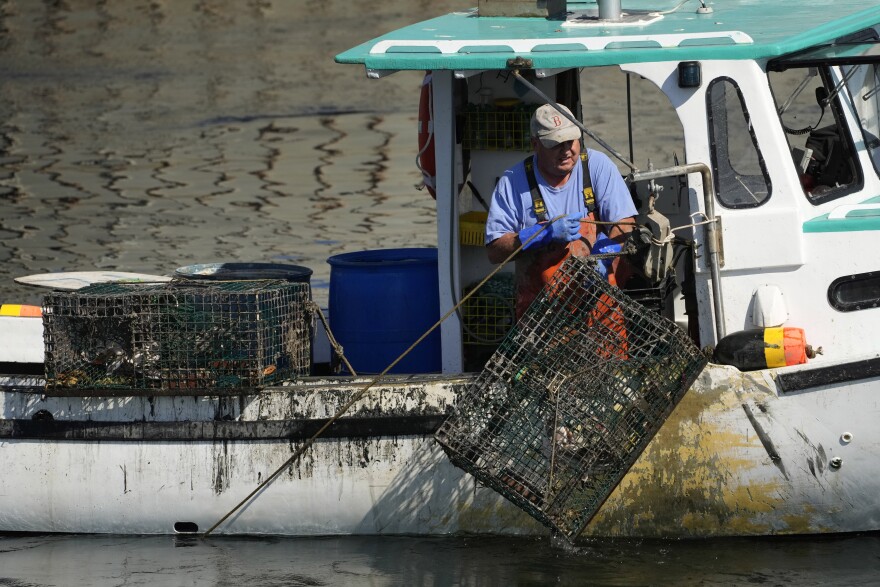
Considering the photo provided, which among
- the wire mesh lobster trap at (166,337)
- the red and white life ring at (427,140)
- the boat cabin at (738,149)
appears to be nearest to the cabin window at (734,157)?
the boat cabin at (738,149)

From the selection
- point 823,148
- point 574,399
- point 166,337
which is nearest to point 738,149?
point 823,148

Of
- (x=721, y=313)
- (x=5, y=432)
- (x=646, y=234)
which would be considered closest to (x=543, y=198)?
(x=646, y=234)

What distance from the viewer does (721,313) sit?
19.9 feet

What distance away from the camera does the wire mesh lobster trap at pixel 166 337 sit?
6.32m

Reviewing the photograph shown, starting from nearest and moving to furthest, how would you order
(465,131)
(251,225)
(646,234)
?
1. (646,234)
2. (465,131)
3. (251,225)

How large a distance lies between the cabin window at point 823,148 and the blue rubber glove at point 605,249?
0.89 metres

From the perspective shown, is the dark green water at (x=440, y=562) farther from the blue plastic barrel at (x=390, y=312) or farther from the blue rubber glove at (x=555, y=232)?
the blue rubber glove at (x=555, y=232)

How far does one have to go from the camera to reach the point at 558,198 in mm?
6223

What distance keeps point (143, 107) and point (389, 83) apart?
3.80 metres

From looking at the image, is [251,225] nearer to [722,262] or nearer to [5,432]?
[5,432]

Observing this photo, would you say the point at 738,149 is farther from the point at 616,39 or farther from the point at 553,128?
the point at 553,128

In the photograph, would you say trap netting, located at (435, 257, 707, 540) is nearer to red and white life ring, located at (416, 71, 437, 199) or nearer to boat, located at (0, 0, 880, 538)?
boat, located at (0, 0, 880, 538)

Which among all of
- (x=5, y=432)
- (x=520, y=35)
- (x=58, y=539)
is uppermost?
(x=520, y=35)

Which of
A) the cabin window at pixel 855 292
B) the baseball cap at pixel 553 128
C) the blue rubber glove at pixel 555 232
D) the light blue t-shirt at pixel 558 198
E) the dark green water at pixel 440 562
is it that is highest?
the baseball cap at pixel 553 128
